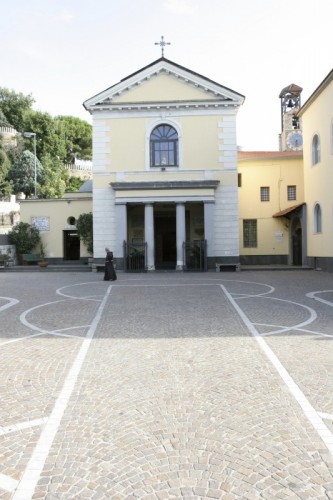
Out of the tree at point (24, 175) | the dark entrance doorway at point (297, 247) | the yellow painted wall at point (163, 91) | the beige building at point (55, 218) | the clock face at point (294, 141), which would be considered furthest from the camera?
the tree at point (24, 175)

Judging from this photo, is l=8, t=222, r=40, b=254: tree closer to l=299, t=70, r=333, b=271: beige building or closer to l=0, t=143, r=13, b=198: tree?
l=0, t=143, r=13, b=198: tree

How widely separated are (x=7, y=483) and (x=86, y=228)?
25288 mm

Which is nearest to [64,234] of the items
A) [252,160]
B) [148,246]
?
[148,246]

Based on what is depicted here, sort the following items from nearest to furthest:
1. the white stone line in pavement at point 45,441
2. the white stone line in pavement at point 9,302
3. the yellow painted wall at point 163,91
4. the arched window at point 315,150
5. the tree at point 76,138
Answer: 1. the white stone line in pavement at point 45,441
2. the white stone line in pavement at point 9,302
3. the arched window at point 315,150
4. the yellow painted wall at point 163,91
5. the tree at point 76,138

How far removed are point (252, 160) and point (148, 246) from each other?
12.1 meters

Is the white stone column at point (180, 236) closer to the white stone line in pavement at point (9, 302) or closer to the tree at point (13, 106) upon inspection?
the white stone line in pavement at point (9, 302)

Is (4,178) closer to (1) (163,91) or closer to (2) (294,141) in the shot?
(1) (163,91)

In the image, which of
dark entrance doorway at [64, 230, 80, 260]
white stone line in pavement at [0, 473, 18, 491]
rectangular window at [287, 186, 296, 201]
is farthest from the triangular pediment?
white stone line in pavement at [0, 473, 18, 491]

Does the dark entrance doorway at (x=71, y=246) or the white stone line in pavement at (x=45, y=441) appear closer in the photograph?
the white stone line in pavement at (x=45, y=441)

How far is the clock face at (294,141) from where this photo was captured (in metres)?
43.0

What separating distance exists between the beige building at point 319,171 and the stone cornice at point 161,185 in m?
5.68

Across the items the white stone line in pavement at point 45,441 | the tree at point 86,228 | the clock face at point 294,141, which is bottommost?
the white stone line in pavement at point 45,441

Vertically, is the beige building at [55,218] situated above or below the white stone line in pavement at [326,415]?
above

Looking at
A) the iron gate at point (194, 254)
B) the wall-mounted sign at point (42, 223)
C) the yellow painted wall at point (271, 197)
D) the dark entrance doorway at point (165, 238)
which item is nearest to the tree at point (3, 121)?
the wall-mounted sign at point (42, 223)
